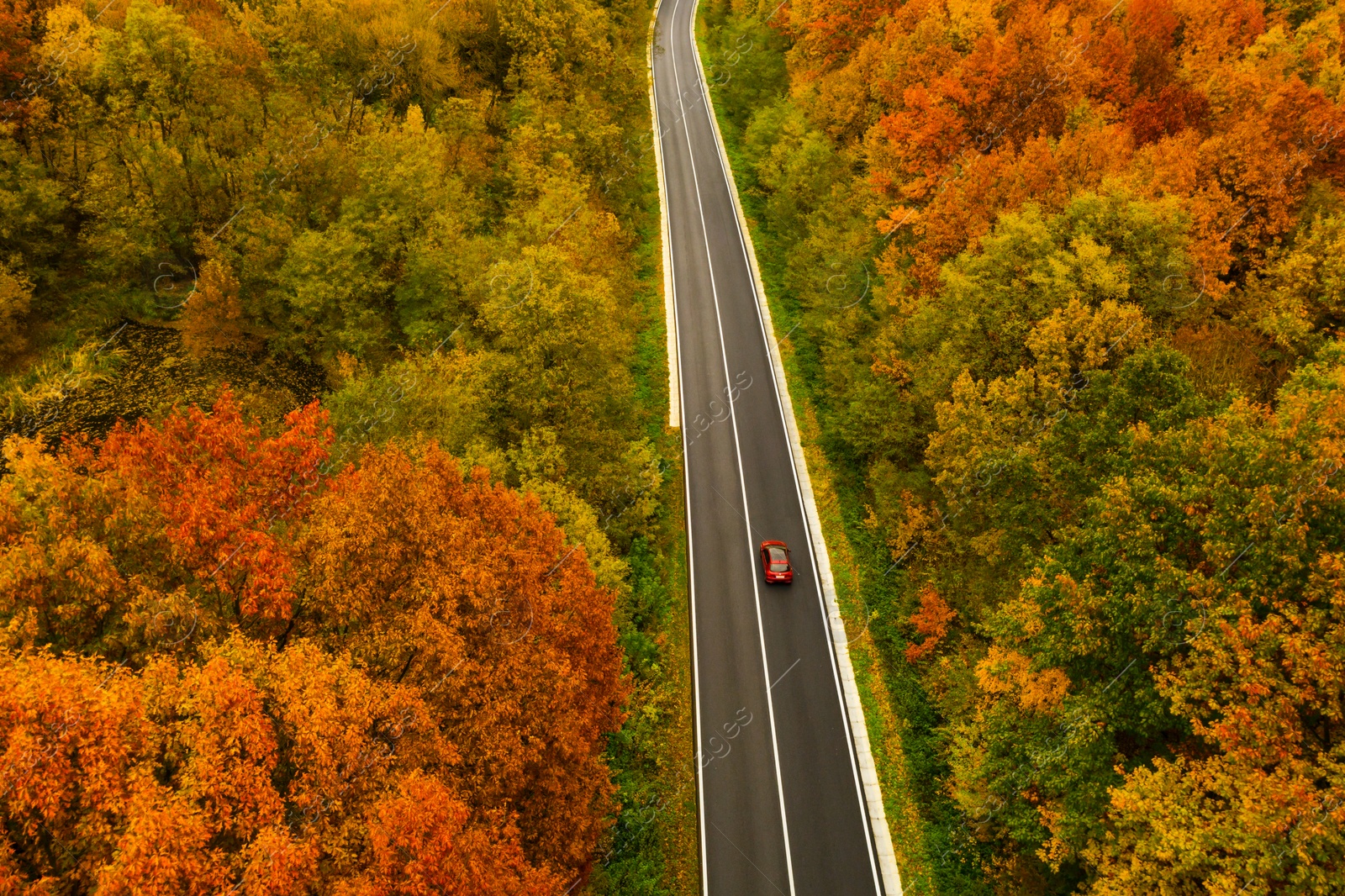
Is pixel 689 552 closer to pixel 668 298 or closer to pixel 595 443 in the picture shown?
pixel 595 443

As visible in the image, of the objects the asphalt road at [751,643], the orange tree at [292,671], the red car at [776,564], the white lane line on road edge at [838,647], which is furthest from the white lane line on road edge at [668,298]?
the orange tree at [292,671]

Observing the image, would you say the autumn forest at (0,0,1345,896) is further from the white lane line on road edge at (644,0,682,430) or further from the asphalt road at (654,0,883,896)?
the asphalt road at (654,0,883,896)

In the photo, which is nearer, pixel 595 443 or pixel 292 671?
pixel 292 671

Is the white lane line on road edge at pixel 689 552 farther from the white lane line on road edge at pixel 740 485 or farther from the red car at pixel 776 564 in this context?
the red car at pixel 776 564

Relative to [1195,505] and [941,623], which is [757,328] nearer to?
[941,623]

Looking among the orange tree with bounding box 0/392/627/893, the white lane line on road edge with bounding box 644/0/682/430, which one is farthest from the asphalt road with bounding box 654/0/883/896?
the orange tree with bounding box 0/392/627/893

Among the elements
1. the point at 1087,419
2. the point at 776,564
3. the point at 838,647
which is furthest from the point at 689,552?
the point at 1087,419
